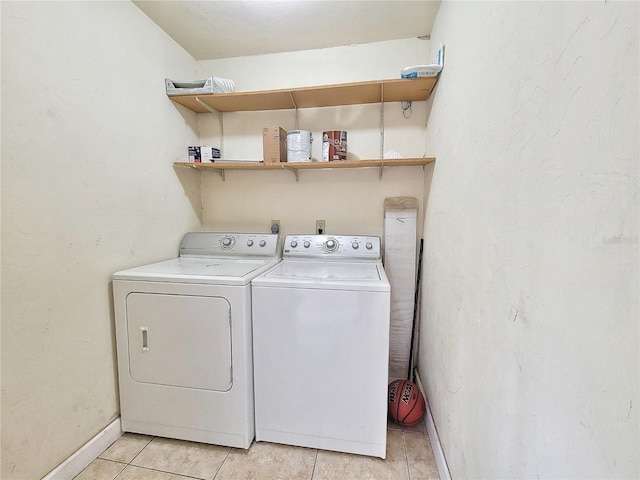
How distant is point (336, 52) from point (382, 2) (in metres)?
0.51

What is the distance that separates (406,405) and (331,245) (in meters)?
1.06

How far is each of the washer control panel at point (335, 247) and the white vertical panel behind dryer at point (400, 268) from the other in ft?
0.59

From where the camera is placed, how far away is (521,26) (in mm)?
726

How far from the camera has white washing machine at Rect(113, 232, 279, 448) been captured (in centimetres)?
146

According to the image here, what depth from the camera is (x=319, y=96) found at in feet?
6.44

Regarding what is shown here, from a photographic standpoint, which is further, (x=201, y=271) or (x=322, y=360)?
(x=201, y=271)

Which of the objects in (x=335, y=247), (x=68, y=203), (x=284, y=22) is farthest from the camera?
(x=335, y=247)

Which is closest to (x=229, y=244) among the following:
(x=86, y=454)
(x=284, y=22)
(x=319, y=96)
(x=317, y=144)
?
(x=317, y=144)

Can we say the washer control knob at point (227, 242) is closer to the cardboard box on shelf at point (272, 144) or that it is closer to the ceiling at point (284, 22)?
the cardboard box on shelf at point (272, 144)

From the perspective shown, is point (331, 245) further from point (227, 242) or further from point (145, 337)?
point (145, 337)

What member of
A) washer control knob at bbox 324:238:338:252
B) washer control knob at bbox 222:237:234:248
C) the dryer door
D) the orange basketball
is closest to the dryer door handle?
the dryer door

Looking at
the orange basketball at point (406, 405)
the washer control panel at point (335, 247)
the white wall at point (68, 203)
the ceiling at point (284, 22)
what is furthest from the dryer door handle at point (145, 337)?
the ceiling at point (284, 22)

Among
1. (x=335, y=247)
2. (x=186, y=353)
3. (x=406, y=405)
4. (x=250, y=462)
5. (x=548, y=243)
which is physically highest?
(x=548, y=243)

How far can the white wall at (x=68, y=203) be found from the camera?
113cm
